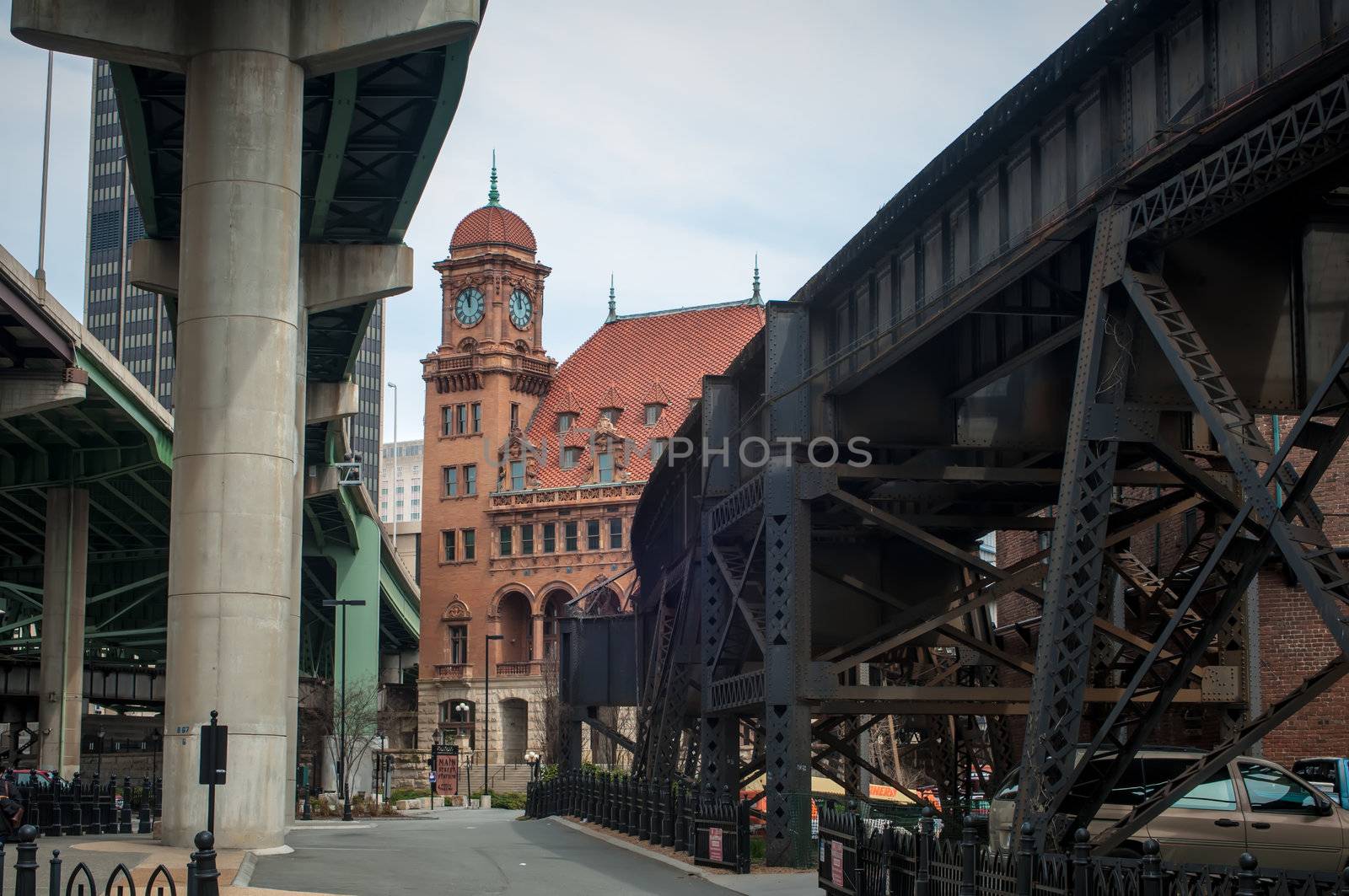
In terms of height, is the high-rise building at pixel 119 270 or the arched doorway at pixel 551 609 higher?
the high-rise building at pixel 119 270

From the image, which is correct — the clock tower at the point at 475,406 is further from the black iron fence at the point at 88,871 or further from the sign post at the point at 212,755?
the black iron fence at the point at 88,871

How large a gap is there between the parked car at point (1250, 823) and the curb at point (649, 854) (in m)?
6.41

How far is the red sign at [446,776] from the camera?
89.6 meters

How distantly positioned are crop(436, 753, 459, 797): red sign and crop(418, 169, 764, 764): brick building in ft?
49.1

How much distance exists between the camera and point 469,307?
114 metres

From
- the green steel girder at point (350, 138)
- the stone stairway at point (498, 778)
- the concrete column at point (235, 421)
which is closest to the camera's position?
the concrete column at point (235, 421)

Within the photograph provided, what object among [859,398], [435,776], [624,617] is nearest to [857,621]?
[859,398]

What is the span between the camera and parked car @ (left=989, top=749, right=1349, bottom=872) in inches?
696

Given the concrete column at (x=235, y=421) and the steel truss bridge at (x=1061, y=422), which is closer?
the steel truss bridge at (x=1061, y=422)

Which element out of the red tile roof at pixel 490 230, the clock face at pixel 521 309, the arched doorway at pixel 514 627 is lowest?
the arched doorway at pixel 514 627

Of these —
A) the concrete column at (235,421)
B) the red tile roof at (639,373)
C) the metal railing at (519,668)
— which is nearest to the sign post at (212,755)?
the concrete column at (235,421)

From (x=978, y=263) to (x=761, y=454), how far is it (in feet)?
31.1

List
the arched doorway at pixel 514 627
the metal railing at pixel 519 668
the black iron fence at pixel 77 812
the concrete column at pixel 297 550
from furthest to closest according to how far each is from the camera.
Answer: the arched doorway at pixel 514 627, the metal railing at pixel 519 668, the black iron fence at pixel 77 812, the concrete column at pixel 297 550

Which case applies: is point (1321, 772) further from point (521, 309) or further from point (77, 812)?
point (521, 309)
